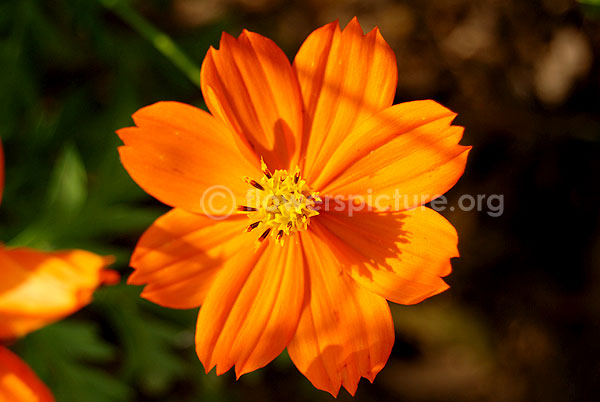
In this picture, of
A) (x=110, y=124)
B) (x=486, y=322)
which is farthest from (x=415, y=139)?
(x=486, y=322)

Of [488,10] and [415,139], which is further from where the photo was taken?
[488,10]

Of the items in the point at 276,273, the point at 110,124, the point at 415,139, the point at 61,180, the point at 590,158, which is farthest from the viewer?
the point at 590,158

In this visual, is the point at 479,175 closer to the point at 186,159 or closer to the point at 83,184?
the point at 186,159

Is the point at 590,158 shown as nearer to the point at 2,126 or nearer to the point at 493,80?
the point at 493,80

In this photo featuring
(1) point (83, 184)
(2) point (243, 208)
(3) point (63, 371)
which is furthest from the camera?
(1) point (83, 184)

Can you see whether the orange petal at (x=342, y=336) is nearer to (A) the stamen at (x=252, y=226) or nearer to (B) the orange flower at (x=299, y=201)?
(B) the orange flower at (x=299, y=201)

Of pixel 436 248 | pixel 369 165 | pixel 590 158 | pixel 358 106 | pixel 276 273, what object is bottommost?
pixel 590 158

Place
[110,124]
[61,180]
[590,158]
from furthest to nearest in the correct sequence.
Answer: [590,158]
[110,124]
[61,180]

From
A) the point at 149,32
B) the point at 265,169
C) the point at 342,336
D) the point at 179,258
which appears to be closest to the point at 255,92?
the point at 265,169
